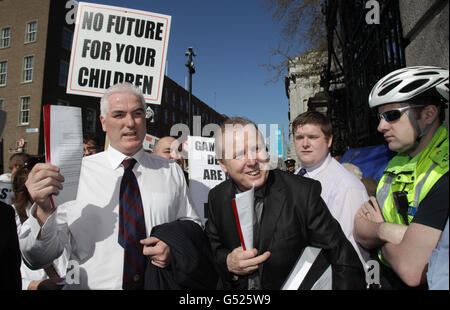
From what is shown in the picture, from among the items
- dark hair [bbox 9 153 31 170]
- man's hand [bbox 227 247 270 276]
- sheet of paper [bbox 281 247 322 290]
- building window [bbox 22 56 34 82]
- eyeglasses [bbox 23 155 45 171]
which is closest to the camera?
man's hand [bbox 227 247 270 276]

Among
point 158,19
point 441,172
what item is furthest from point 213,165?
point 441,172

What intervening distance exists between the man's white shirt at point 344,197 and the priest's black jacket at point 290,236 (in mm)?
421

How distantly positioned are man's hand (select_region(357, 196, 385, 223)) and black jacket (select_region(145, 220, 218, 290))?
3.54 feet

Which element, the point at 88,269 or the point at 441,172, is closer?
the point at 441,172

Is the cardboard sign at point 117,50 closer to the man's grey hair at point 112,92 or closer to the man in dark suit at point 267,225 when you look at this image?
the man's grey hair at point 112,92

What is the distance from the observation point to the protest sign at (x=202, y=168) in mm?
4684

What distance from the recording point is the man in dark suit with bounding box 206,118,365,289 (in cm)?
164

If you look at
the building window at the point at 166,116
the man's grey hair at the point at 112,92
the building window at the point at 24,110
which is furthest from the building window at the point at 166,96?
the man's grey hair at the point at 112,92

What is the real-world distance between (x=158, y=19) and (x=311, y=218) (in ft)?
10.0

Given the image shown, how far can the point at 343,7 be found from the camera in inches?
268

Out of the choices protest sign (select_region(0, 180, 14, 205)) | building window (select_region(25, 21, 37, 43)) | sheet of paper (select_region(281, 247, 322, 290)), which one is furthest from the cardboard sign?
building window (select_region(25, 21, 37, 43))

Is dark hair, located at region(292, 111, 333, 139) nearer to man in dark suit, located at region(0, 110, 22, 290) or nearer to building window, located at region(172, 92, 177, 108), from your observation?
man in dark suit, located at region(0, 110, 22, 290)

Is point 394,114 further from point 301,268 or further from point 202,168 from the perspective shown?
point 202,168
